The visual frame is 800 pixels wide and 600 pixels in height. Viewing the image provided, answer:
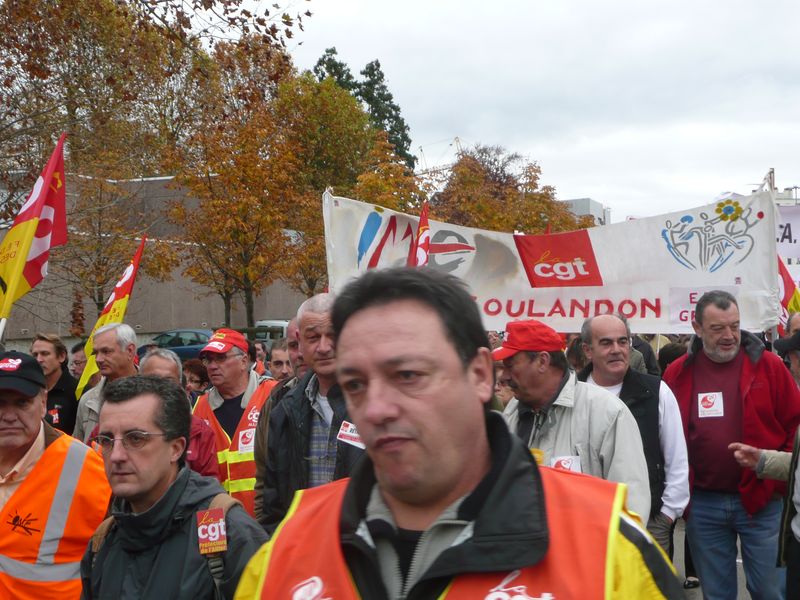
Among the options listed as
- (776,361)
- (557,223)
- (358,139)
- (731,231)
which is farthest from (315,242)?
(776,361)

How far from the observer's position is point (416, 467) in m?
1.67

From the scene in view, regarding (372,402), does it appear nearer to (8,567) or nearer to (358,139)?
(8,567)

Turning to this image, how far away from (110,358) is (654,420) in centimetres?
353

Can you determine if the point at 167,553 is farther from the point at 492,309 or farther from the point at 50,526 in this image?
the point at 492,309

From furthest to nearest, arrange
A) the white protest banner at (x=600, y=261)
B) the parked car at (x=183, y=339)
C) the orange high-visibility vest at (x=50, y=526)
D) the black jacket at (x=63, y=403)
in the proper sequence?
the parked car at (x=183, y=339) < the white protest banner at (x=600, y=261) < the black jacket at (x=63, y=403) < the orange high-visibility vest at (x=50, y=526)

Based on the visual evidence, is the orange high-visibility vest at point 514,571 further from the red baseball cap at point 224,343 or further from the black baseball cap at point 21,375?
the red baseball cap at point 224,343

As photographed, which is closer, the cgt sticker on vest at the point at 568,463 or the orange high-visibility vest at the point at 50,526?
the orange high-visibility vest at the point at 50,526

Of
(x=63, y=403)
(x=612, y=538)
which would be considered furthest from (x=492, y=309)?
(x=612, y=538)

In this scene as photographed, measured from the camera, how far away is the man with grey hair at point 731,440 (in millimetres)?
5480

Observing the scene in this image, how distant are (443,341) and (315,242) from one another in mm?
28218

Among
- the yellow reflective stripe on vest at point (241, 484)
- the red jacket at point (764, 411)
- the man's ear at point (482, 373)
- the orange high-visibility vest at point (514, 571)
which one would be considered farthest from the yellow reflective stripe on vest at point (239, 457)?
the man's ear at point (482, 373)

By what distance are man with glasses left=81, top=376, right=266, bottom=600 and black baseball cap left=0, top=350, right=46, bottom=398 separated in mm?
663

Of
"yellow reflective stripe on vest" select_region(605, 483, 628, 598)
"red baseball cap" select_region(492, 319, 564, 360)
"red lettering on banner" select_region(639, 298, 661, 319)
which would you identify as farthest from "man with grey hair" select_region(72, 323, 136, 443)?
"yellow reflective stripe on vest" select_region(605, 483, 628, 598)

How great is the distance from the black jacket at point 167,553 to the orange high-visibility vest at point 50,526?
69 cm
